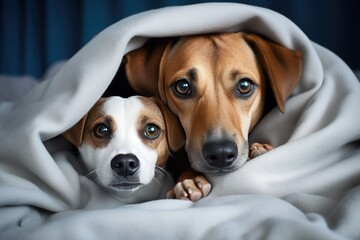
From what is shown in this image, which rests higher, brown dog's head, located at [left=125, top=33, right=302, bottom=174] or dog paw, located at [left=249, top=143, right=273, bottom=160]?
brown dog's head, located at [left=125, top=33, right=302, bottom=174]

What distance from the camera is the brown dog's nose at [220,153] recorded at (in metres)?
1.07

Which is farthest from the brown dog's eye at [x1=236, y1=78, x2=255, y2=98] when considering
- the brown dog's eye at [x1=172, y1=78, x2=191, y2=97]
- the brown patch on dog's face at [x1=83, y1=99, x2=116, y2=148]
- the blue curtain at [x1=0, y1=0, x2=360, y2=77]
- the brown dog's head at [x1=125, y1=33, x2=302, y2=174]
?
the blue curtain at [x1=0, y1=0, x2=360, y2=77]

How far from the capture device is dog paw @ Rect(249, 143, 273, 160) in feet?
3.78

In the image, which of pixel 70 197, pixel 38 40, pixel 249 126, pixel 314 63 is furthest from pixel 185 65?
pixel 38 40

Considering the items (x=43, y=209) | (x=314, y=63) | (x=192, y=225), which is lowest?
(x=43, y=209)

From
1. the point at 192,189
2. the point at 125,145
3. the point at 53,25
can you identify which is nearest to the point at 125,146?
the point at 125,145

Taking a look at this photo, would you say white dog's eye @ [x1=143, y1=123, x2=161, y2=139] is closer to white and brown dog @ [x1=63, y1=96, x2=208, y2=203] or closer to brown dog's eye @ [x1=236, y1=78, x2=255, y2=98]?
white and brown dog @ [x1=63, y1=96, x2=208, y2=203]

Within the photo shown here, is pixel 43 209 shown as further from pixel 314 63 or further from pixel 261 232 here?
pixel 314 63

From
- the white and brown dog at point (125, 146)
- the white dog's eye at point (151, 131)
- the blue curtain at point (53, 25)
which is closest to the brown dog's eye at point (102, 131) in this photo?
the white and brown dog at point (125, 146)

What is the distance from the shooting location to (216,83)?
4.03 feet

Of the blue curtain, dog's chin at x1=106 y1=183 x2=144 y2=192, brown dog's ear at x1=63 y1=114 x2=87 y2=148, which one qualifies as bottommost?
the blue curtain

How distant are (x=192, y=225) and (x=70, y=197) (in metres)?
0.36

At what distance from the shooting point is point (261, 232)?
0.79 m

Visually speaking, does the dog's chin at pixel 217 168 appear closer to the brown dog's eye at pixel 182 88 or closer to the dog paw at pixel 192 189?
the dog paw at pixel 192 189
